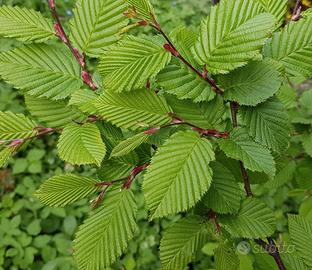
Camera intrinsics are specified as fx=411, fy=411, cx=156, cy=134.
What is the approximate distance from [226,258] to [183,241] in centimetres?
11

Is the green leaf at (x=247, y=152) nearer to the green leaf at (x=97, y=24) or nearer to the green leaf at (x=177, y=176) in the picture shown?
the green leaf at (x=177, y=176)

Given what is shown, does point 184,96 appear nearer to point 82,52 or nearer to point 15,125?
point 82,52

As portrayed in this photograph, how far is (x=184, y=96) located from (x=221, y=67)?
0.09 m

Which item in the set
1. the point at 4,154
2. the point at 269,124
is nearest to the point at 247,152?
the point at 269,124

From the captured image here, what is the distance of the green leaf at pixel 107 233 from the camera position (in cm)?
83

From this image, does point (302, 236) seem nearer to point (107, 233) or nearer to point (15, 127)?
point (107, 233)

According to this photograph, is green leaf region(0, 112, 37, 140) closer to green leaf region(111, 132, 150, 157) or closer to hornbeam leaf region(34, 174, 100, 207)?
hornbeam leaf region(34, 174, 100, 207)

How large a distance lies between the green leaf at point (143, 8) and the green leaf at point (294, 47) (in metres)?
0.29

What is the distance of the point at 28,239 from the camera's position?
8.48ft

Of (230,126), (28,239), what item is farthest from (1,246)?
(230,126)

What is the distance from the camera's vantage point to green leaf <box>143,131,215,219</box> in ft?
2.48

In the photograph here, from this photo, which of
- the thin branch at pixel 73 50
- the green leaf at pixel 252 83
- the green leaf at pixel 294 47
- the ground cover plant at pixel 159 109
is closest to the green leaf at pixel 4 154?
the ground cover plant at pixel 159 109

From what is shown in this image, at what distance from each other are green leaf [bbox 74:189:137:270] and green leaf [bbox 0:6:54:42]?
38 centimetres

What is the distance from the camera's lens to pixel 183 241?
949 mm
